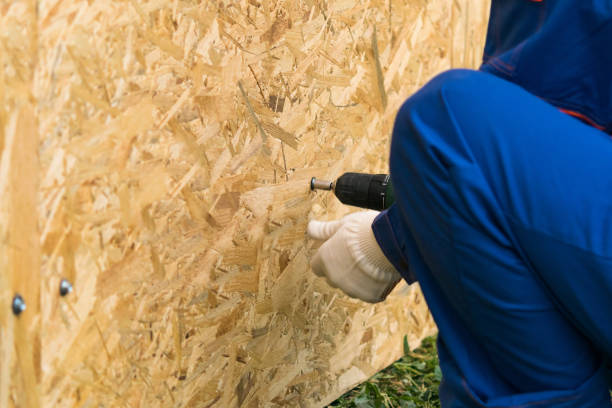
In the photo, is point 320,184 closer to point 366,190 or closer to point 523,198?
point 366,190

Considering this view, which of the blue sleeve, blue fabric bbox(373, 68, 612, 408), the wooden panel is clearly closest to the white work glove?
the blue sleeve

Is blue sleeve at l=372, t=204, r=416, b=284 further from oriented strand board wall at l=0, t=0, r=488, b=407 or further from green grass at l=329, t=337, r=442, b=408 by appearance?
green grass at l=329, t=337, r=442, b=408

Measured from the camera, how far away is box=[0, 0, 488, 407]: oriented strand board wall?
34.7 inches

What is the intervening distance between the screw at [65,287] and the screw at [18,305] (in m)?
0.06

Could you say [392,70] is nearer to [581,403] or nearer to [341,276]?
[341,276]

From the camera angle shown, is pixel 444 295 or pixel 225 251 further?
pixel 225 251

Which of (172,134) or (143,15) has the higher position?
(143,15)

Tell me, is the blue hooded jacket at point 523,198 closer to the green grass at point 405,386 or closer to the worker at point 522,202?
the worker at point 522,202

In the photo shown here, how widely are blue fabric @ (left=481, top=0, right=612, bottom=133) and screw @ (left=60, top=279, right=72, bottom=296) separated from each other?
646 mm

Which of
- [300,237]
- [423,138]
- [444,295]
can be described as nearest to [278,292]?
[300,237]

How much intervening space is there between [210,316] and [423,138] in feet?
1.70

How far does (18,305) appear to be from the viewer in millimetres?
877

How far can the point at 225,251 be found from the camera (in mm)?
1169

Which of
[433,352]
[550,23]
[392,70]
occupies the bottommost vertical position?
[433,352]
